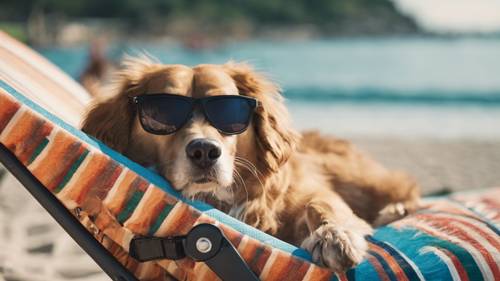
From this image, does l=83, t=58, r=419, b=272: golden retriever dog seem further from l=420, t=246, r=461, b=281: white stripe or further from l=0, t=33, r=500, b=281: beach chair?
l=420, t=246, r=461, b=281: white stripe

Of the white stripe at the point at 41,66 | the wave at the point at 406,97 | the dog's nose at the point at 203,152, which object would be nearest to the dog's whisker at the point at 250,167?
the dog's nose at the point at 203,152

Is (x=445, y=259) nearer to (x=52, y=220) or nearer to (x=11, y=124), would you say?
(x=11, y=124)

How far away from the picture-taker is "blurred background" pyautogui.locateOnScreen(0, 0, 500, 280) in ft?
32.2

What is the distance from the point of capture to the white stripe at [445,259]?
7.64 ft

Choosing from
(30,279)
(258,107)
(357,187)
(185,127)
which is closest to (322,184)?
(357,187)

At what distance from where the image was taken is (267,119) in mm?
3006

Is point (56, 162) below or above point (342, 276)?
above

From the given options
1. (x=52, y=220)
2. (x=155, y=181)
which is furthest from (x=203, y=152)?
(x=52, y=220)

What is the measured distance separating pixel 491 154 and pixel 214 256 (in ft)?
25.4

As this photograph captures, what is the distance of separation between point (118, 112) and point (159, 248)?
33.2 inches

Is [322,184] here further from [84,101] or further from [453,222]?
[84,101]

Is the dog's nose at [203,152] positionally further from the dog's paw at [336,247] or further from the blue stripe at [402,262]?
the blue stripe at [402,262]

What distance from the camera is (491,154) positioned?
9.06m

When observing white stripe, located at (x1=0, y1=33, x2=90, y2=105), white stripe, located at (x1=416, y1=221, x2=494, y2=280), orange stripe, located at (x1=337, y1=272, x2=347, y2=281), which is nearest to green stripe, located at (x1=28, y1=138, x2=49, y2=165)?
orange stripe, located at (x1=337, y1=272, x2=347, y2=281)
